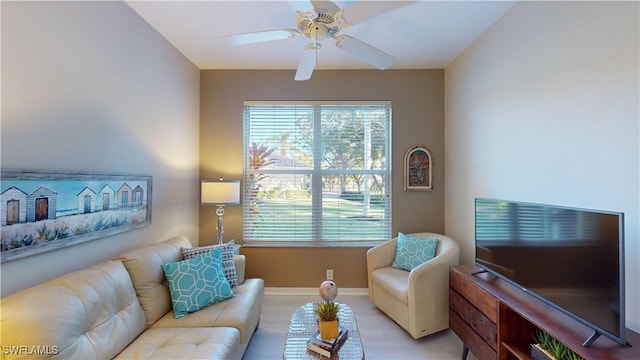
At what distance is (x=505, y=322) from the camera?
167 centimetres

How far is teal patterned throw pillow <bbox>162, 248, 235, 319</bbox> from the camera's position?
194 cm

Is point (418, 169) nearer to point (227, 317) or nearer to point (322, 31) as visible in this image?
point (322, 31)

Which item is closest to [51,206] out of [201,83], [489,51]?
[201,83]

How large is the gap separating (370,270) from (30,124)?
9.52ft

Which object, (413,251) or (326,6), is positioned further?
(413,251)

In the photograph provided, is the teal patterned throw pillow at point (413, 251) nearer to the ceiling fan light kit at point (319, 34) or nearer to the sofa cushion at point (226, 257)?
the sofa cushion at point (226, 257)

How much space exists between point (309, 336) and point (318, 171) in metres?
2.04

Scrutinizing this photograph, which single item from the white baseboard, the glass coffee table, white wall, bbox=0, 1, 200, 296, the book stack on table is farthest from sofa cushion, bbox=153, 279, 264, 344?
the white baseboard

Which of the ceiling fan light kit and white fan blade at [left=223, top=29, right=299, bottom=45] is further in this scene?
white fan blade at [left=223, top=29, right=299, bottom=45]

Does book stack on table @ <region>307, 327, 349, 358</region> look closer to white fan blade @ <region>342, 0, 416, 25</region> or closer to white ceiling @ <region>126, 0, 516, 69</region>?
white ceiling @ <region>126, 0, 516, 69</region>

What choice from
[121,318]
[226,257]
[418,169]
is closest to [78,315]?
[121,318]

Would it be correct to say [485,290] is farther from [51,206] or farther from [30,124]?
[30,124]

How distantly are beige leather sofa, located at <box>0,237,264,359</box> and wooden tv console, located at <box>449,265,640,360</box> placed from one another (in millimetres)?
1615

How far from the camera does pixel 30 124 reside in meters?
1.44
